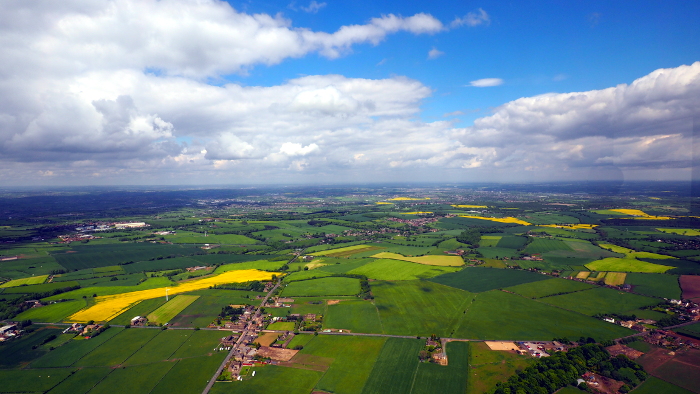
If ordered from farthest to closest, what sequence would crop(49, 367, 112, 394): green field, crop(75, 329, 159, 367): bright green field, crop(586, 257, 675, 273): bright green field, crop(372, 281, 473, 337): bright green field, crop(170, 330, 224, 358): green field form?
crop(586, 257, 675, 273): bright green field, crop(372, 281, 473, 337): bright green field, crop(170, 330, 224, 358): green field, crop(75, 329, 159, 367): bright green field, crop(49, 367, 112, 394): green field

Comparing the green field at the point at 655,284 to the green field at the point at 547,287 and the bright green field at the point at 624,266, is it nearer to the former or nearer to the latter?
the bright green field at the point at 624,266

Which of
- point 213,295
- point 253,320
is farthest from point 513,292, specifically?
point 213,295

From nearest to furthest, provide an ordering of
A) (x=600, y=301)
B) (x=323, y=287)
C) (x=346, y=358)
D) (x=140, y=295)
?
(x=346, y=358) → (x=600, y=301) → (x=140, y=295) → (x=323, y=287)

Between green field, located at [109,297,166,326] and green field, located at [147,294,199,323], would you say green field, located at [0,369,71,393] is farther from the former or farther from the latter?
green field, located at [147,294,199,323]

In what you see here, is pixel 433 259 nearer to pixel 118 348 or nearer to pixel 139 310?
pixel 139 310

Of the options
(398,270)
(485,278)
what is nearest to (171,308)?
(398,270)

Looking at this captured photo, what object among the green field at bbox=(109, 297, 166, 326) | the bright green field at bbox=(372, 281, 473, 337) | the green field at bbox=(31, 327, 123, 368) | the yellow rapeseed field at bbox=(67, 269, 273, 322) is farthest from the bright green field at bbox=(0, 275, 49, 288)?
the bright green field at bbox=(372, 281, 473, 337)
